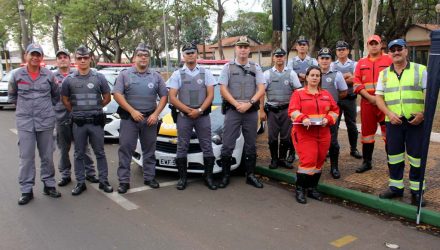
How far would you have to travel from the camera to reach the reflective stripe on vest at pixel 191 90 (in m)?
5.57

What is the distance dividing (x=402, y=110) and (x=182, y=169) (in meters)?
2.94

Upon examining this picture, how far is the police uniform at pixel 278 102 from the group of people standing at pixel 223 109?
0.02 meters

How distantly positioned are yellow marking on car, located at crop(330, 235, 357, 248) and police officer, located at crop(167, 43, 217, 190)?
82.6 inches

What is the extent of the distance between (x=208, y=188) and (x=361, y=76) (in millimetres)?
2693

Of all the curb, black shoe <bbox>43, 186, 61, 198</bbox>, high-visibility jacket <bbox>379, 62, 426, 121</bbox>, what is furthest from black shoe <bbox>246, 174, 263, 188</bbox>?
black shoe <bbox>43, 186, 61, 198</bbox>

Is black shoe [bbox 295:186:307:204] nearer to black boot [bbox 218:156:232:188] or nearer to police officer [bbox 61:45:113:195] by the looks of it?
black boot [bbox 218:156:232:188]

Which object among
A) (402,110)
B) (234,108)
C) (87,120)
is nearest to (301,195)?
(234,108)

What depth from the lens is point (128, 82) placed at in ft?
17.8

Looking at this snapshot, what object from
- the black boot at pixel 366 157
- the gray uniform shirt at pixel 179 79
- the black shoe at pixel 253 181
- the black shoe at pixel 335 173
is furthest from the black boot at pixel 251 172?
the black boot at pixel 366 157

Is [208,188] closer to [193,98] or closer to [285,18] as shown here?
[193,98]

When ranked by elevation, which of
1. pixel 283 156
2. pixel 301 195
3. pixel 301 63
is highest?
pixel 301 63

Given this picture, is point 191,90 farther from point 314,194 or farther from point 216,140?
point 314,194

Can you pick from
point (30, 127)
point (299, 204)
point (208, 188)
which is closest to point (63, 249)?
point (30, 127)

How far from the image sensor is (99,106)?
552cm
